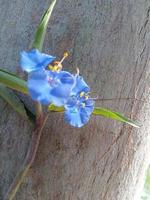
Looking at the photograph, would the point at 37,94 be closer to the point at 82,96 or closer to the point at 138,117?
the point at 82,96

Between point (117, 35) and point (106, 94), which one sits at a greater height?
point (117, 35)

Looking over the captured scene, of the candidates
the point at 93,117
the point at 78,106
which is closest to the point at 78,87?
the point at 78,106

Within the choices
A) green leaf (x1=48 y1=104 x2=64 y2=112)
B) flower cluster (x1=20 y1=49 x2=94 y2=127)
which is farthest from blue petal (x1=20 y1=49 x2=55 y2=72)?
green leaf (x1=48 y1=104 x2=64 y2=112)

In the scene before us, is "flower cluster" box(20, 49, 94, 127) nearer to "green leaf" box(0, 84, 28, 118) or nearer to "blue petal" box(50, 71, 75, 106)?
"blue petal" box(50, 71, 75, 106)

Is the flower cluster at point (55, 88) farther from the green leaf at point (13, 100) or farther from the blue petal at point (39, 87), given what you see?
the green leaf at point (13, 100)

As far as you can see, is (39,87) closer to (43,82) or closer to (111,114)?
(43,82)

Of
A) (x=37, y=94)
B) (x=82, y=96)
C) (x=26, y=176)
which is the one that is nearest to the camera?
(x=37, y=94)

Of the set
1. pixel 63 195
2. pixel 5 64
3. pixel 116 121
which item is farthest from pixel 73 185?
pixel 5 64

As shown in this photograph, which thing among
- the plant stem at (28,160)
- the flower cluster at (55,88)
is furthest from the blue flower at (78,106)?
the plant stem at (28,160)
